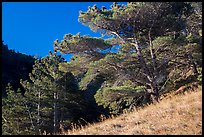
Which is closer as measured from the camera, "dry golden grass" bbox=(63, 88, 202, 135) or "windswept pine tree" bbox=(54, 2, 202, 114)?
"dry golden grass" bbox=(63, 88, 202, 135)

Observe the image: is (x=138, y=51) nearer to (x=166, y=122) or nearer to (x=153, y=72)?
(x=153, y=72)

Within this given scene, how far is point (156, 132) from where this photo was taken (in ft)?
25.7

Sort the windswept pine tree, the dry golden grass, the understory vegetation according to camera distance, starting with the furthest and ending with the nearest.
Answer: the windswept pine tree < the understory vegetation < the dry golden grass

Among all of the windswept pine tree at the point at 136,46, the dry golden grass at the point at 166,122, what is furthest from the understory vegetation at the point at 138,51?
the dry golden grass at the point at 166,122

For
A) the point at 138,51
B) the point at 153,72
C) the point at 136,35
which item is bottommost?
the point at 153,72

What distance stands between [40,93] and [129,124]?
1837cm

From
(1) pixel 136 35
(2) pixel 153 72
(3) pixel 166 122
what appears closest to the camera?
(3) pixel 166 122

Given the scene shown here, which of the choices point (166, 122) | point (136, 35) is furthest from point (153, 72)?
point (166, 122)

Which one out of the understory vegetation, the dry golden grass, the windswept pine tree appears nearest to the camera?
the dry golden grass

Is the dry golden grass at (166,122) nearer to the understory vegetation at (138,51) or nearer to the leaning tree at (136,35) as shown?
the understory vegetation at (138,51)

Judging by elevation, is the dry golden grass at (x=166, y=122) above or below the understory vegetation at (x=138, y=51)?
below

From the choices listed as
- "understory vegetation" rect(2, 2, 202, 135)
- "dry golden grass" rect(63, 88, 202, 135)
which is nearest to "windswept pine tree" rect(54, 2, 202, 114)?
"understory vegetation" rect(2, 2, 202, 135)

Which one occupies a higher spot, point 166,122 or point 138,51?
point 138,51

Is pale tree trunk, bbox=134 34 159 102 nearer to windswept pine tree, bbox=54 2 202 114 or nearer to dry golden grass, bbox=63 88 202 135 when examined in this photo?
windswept pine tree, bbox=54 2 202 114
